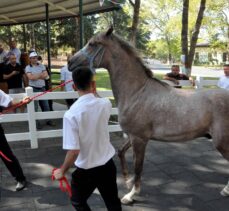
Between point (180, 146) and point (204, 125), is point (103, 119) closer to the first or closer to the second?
point (204, 125)

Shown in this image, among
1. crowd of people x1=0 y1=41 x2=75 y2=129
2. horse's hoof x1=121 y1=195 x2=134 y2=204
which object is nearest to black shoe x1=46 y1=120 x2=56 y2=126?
crowd of people x1=0 y1=41 x2=75 y2=129

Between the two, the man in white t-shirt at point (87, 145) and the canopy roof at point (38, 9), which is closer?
the man in white t-shirt at point (87, 145)

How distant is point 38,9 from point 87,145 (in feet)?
30.3

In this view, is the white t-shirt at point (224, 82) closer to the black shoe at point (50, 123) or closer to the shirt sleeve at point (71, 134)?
the black shoe at point (50, 123)

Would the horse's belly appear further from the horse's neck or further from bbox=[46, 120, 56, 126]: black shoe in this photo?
bbox=[46, 120, 56, 126]: black shoe

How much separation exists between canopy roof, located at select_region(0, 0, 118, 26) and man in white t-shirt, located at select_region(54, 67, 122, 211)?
6.01 metres

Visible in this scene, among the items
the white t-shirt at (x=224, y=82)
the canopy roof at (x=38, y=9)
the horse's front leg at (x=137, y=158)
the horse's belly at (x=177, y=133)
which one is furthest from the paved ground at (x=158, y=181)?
the canopy roof at (x=38, y=9)

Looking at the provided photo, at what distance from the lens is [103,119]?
247cm

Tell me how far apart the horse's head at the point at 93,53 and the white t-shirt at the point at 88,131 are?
149 centimetres

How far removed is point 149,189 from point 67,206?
3.80 ft

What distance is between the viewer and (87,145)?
2.45m

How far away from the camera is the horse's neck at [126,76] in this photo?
3957 mm

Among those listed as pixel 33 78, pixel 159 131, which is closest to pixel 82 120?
pixel 159 131

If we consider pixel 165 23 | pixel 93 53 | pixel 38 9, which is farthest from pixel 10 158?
pixel 165 23
